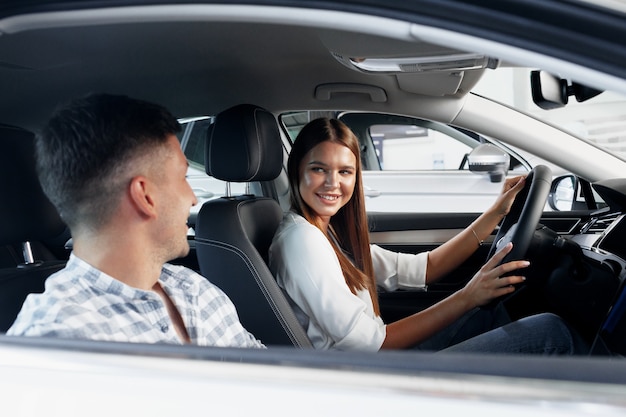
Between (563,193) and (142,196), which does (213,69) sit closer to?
(142,196)

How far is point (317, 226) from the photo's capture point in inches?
77.7

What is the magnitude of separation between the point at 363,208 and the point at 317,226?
0.28 m

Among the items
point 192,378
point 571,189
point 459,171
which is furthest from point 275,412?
point 459,171

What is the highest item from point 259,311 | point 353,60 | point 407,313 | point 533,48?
point 353,60

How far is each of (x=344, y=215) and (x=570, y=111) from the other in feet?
3.95

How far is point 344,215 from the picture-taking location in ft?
7.17

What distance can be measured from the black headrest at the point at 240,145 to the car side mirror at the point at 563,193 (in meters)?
1.35

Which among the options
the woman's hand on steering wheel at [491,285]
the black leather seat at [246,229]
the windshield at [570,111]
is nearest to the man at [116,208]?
the black leather seat at [246,229]

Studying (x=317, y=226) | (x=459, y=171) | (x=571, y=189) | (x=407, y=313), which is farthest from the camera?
(x=459, y=171)

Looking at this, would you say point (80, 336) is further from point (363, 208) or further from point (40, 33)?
point (363, 208)

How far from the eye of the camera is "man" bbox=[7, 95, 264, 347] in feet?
3.75

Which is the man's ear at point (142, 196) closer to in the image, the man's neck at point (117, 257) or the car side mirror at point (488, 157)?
the man's neck at point (117, 257)

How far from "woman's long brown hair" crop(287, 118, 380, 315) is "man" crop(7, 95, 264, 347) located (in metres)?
0.74

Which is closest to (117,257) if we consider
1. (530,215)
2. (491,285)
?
(491,285)
